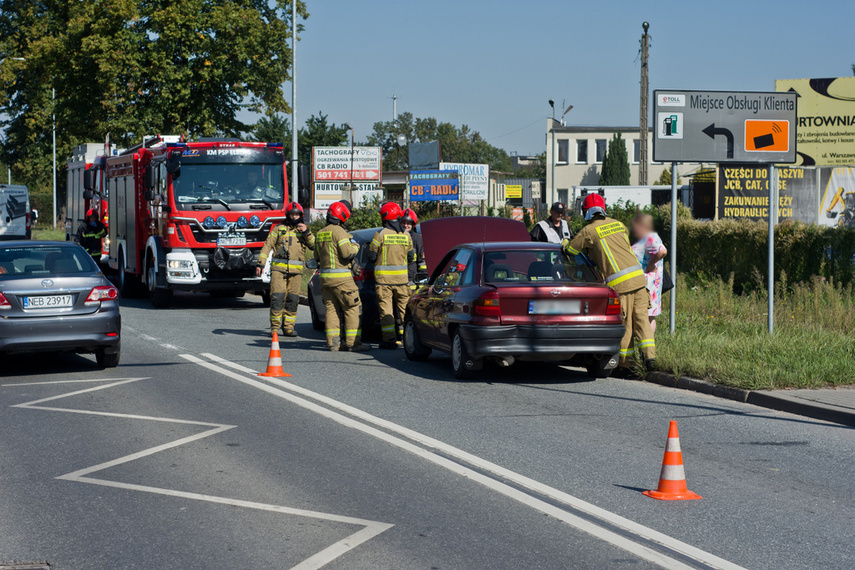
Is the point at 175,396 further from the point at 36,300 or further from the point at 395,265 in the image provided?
the point at 395,265

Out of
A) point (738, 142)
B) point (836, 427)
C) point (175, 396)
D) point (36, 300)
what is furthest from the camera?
point (738, 142)

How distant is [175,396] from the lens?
975 centimetres

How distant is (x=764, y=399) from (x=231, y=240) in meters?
11.5

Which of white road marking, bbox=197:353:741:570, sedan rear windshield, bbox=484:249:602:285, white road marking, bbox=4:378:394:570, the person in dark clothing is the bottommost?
white road marking, bbox=4:378:394:570

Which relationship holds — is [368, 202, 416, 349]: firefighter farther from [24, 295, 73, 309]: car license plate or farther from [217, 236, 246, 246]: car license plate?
[217, 236, 246, 246]: car license plate

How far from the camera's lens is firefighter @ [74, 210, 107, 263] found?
957 inches

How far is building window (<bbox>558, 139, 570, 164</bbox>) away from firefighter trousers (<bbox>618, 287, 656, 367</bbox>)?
216 feet

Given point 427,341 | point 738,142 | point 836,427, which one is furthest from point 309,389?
point 738,142

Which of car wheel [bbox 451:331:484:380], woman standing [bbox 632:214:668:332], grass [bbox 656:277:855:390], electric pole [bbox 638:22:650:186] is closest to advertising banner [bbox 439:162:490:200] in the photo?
electric pole [bbox 638:22:650:186]

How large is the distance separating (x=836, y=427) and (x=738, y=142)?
5.27m

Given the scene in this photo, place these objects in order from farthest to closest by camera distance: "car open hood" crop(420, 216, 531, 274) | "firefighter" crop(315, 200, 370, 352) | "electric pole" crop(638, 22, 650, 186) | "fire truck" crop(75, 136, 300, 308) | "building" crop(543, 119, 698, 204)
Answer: "building" crop(543, 119, 698, 204) < "electric pole" crop(638, 22, 650, 186) < "fire truck" crop(75, 136, 300, 308) < "car open hood" crop(420, 216, 531, 274) < "firefighter" crop(315, 200, 370, 352)

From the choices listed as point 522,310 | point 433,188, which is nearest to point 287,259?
point 522,310

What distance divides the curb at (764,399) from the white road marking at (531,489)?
3.32m

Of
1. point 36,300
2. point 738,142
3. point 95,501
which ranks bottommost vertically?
point 95,501
